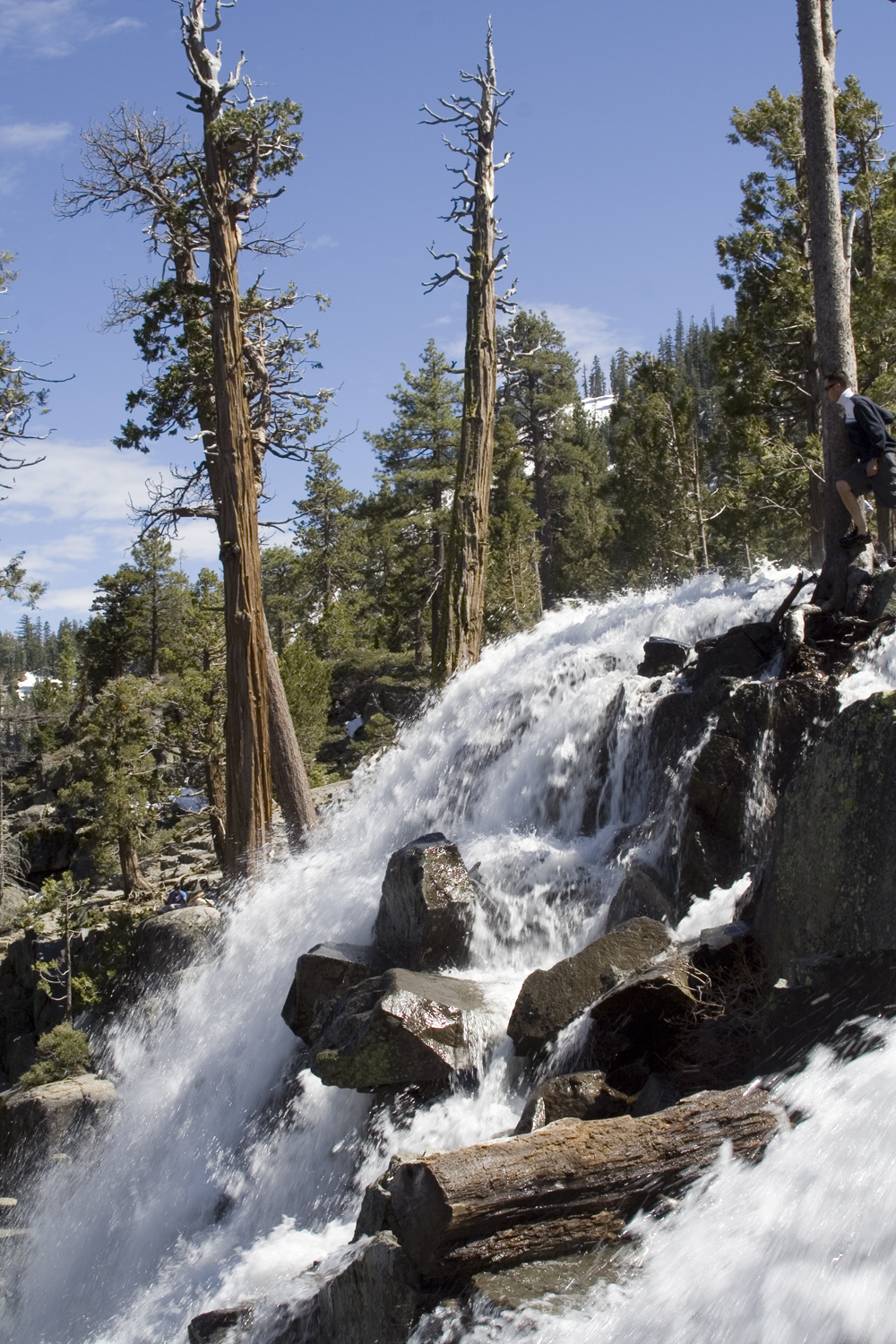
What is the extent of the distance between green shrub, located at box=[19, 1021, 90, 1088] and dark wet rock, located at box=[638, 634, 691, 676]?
9.43 m

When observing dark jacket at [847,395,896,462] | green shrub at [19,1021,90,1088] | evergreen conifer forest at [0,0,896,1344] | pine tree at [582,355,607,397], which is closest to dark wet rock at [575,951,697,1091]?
evergreen conifer forest at [0,0,896,1344]

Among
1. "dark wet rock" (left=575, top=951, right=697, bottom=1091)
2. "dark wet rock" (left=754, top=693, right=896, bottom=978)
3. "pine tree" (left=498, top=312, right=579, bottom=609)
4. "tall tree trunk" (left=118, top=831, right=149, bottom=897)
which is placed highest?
"pine tree" (left=498, top=312, right=579, bottom=609)

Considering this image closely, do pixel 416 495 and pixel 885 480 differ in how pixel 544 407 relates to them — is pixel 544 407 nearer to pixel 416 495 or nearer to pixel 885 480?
pixel 416 495

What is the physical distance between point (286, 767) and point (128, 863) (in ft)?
59.1

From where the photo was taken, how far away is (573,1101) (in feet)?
18.2

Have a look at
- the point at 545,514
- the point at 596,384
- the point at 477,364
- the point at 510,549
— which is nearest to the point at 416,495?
the point at 510,549

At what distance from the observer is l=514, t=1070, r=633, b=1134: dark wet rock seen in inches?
215

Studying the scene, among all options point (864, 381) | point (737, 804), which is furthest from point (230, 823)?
point (864, 381)

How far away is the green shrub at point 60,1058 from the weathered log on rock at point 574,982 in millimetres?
9482

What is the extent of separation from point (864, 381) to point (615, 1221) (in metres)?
22.1

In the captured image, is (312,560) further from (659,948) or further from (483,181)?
(659,948)

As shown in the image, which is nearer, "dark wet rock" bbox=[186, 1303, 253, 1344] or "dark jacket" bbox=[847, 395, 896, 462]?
"dark wet rock" bbox=[186, 1303, 253, 1344]

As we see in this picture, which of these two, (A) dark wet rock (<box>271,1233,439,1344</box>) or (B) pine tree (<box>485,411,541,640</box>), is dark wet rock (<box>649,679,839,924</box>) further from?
(B) pine tree (<box>485,411,541,640</box>)

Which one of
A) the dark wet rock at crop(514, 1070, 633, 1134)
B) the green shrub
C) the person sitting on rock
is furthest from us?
the green shrub
